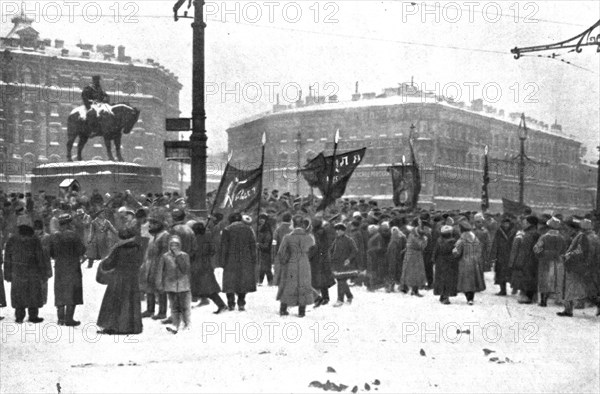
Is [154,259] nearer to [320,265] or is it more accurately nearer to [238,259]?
[238,259]

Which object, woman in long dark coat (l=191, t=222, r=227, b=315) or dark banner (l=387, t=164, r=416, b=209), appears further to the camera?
dark banner (l=387, t=164, r=416, b=209)

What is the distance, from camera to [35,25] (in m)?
60.3

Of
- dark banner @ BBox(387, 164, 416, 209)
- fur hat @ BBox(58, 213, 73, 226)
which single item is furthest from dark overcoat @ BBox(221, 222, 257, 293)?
dark banner @ BBox(387, 164, 416, 209)

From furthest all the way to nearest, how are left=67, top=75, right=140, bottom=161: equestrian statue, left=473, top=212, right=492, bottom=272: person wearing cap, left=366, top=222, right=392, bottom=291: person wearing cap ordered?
1. left=67, top=75, right=140, bottom=161: equestrian statue
2. left=473, top=212, right=492, bottom=272: person wearing cap
3. left=366, top=222, right=392, bottom=291: person wearing cap

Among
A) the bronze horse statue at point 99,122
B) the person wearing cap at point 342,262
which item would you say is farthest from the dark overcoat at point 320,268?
the bronze horse statue at point 99,122

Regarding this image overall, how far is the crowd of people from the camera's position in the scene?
9.64 meters

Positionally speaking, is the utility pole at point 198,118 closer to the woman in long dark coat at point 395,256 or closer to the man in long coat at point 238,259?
the man in long coat at point 238,259

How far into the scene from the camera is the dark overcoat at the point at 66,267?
9.70 meters

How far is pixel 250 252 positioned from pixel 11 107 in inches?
2058

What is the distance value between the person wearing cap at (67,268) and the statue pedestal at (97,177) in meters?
14.5

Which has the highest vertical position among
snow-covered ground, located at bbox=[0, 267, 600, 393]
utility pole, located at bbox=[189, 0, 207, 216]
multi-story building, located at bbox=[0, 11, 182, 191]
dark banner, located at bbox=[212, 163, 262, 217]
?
multi-story building, located at bbox=[0, 11, 182, 191]

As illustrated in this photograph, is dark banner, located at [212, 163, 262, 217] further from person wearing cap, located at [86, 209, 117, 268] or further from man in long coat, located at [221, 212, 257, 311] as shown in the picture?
person wearing cap, located at [86, 209, 117, 268]

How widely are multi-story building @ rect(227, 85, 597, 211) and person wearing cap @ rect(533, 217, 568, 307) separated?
142 ft

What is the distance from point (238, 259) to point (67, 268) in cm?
262
